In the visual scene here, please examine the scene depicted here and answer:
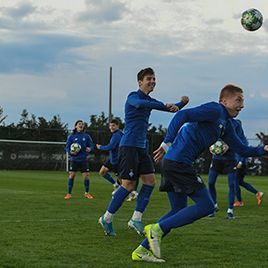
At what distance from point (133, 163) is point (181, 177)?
2.18 meters

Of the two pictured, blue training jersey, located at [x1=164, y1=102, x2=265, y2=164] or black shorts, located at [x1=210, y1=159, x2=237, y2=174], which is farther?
black shorts, located at [x1=210, y1=159, x2=237, y2=174]

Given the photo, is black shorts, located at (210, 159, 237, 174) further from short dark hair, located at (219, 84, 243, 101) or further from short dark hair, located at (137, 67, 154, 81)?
short dark hair, located at (219, 84, 243, 101)

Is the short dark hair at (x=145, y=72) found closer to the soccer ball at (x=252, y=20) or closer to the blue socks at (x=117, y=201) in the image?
the blue socks at (x=117, y=201)

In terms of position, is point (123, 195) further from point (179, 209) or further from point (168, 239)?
point (179, 209)

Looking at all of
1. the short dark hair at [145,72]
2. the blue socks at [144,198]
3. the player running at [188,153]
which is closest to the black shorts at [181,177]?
the player running at [188,153]

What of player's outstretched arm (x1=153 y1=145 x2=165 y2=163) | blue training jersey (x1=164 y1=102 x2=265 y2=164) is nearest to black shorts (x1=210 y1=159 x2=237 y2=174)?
blue training jersey (x1=164 y1=102 x2=265 y2=164)

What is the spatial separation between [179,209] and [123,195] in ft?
5.42

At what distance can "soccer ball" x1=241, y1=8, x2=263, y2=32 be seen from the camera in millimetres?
13227

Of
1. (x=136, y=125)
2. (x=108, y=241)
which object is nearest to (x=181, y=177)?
(x=108, y=241)

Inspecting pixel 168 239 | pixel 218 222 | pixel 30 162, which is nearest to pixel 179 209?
pixel 168 239

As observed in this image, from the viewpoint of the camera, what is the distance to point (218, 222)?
34.7ft

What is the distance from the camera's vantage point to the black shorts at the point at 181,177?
6668mm

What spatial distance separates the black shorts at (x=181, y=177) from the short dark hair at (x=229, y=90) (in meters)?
0.85

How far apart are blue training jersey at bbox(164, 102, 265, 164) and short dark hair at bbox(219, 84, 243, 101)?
0.54 feet
